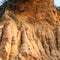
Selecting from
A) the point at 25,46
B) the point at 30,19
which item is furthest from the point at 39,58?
the point at 30,19

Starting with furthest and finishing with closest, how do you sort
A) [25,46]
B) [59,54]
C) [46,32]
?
[46,32], [59,54], [25,46]

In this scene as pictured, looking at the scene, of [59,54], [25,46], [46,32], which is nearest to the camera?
[25,46]

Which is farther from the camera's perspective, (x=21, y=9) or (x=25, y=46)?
(x=21, y=9)

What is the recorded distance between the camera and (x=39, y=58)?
1936 centimetres

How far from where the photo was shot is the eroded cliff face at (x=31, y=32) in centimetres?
1890

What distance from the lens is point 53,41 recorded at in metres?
21.7

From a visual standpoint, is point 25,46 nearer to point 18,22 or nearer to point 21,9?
point 18,22

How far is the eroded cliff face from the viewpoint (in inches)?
744

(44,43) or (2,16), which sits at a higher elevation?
(2,16)

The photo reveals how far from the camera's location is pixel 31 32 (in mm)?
21391

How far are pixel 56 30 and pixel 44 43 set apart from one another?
1.99 metres

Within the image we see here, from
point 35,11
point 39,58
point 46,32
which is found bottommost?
point 39,58

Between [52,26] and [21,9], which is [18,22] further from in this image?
[52,26]

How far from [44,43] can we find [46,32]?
125 cm
